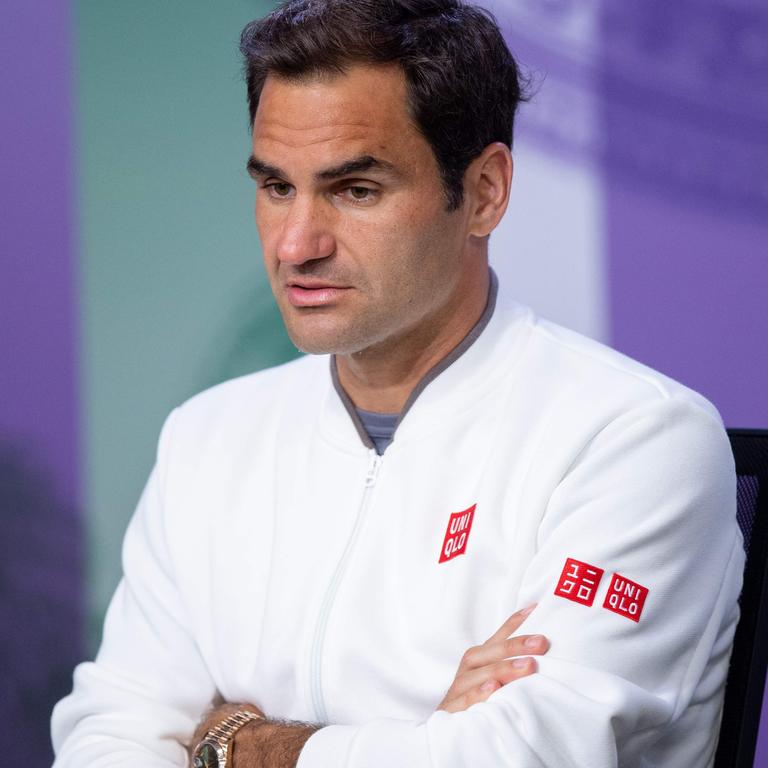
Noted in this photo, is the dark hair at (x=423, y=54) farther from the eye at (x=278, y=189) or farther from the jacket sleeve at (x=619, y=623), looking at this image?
the jacket sleeve at (x=619, y=623)

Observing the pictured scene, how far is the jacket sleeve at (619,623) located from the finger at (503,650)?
0.02 meters

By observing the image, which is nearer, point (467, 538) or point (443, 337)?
point (467, 538)

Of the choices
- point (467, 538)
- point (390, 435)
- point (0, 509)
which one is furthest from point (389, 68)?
point (0, 509)

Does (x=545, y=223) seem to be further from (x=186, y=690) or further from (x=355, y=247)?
(x=186, y=690)

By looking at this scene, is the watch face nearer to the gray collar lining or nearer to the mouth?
the gray collar lining

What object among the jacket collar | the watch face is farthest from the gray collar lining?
the watch face

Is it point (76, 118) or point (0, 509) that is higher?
point (76, 118)

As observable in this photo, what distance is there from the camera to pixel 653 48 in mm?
2592

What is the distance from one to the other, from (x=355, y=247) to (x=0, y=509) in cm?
134

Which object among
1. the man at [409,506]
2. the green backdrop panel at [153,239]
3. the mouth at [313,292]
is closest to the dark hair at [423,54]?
the man at [409,506]

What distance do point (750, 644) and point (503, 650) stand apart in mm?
308

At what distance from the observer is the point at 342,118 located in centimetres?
Answer: 179

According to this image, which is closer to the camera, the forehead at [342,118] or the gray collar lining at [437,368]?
the forehead at [342,118]

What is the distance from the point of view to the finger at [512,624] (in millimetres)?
1586
